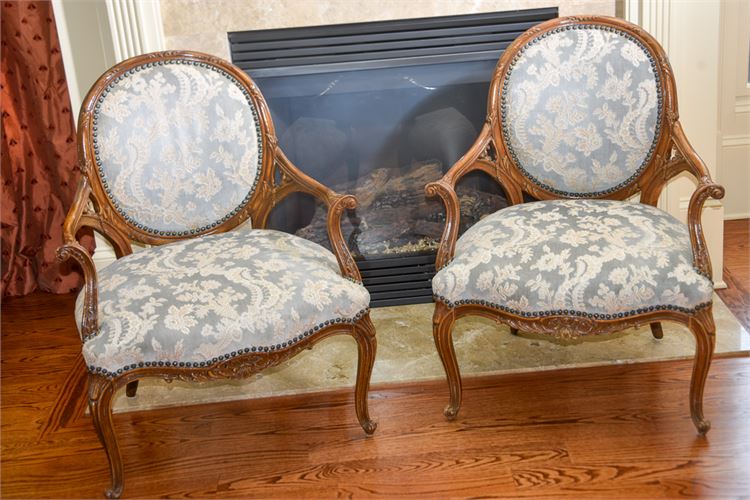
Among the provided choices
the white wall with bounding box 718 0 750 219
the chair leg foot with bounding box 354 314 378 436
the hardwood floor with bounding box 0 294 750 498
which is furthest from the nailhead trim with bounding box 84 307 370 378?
the white wall with bounding box 718 0 750 219

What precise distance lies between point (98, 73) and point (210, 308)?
4.51 ft

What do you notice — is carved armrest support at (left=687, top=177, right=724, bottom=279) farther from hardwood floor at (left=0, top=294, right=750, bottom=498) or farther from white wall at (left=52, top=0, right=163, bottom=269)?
white wall at (left=52, top=0, right=163, bottom=269)

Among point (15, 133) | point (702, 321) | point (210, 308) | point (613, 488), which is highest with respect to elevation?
point (15, 133)

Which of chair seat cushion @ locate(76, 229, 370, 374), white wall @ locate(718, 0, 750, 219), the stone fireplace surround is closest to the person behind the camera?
chair seat cushion @ locate(76, 229, 370, 374)

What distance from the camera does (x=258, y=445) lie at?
2.26 metres

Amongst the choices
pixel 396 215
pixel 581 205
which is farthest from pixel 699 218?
pixel 396 215

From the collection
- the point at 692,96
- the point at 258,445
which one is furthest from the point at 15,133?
the point at 692,96

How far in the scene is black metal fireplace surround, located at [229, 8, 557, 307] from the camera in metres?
2.78

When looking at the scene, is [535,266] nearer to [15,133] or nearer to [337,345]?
[337,345]

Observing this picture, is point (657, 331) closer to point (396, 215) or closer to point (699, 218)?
point (699, 218)

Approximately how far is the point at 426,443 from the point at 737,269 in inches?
59.2

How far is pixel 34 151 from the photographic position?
10.7 ft

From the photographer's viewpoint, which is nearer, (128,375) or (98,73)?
(128,375)

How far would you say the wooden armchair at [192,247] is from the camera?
6.47 feet
